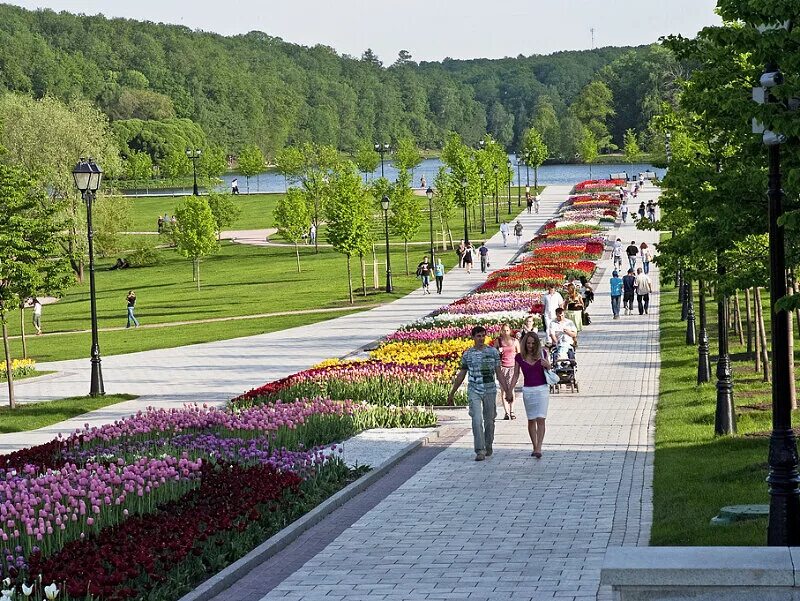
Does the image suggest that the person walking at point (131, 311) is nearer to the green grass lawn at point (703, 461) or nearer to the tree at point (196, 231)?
the tree at point (196, 231)

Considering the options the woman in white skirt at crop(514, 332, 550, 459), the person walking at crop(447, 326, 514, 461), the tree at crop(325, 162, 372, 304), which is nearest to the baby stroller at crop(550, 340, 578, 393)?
the person walking at crop(447, 326, 514, 461)

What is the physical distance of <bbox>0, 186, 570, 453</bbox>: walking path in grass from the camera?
2534cm

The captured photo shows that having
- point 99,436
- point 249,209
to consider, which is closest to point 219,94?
point 249,209

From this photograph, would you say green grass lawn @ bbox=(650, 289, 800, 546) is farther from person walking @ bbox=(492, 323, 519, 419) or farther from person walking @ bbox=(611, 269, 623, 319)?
person walking @ bbox=(611, 269, 623, 319)

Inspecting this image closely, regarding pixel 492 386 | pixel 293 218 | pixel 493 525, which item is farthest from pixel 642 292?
pixel 293 218

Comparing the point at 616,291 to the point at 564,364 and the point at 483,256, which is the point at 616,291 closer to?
the point at 564,364

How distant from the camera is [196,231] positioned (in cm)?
6059

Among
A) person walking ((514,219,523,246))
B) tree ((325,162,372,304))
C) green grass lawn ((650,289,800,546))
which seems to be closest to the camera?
Answer: green grass lawn ((650,289,800,546))

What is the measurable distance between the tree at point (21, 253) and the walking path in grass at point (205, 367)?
217 cm

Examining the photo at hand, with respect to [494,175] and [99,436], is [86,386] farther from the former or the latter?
[494,175]

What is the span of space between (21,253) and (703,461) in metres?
16.9

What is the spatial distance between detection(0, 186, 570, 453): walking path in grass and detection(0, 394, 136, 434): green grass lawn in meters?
0.42

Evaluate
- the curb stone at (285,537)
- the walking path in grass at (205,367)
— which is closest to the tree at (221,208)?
the walking path in grass at (205,367)

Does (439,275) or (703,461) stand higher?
(439,275)
